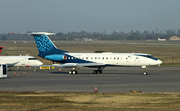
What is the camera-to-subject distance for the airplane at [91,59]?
46.1 metres

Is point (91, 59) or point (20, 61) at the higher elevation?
point (91, 59)

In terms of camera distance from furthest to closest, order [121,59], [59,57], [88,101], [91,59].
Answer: [91,59]
[59,57]
[121,59]
[88,101]

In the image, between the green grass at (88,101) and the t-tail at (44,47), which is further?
the t-tail at (44,47)

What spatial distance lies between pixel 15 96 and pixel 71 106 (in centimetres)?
658

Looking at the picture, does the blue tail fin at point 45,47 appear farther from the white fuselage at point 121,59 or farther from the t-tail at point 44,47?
the white fuselage at point 121,59

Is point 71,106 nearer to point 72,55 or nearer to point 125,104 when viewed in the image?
point 125,104

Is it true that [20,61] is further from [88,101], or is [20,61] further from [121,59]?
[88,101]

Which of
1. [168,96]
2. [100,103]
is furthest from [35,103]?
[168,96]

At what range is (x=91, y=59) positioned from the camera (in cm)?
4706

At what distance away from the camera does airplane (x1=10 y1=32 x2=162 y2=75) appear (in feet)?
151

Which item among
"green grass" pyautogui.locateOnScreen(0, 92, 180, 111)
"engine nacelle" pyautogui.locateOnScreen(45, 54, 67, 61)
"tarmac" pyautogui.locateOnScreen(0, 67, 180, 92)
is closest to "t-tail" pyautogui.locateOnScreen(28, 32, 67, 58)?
"engine nacelle" pyautogui.locateOnScreen(45, 54, 67, 61)

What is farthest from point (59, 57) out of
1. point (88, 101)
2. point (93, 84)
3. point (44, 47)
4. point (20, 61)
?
point (88, 101)

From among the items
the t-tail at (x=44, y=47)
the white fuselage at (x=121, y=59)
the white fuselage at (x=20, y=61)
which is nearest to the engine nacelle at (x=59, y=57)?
the white fuselage at (x=121, y=59)

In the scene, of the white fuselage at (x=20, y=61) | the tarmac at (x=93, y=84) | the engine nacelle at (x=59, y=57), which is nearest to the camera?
the tarmac at (x=93, y=84)
